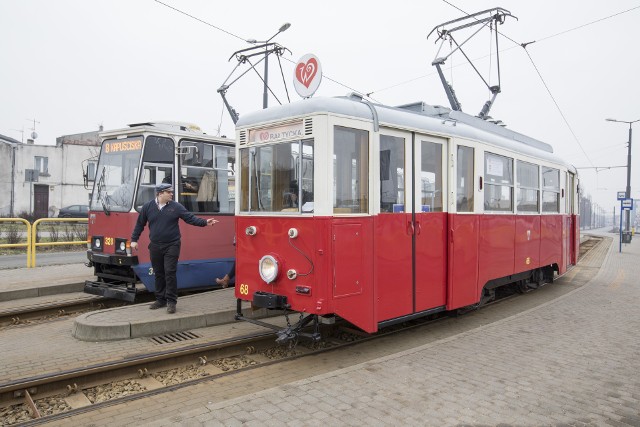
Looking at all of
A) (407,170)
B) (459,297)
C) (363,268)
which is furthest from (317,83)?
(459,297)

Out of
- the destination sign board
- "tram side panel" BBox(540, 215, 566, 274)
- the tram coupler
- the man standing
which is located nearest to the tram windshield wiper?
the destination sign board

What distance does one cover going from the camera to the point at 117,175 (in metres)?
8.94

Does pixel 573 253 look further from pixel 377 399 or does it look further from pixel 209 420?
pixel 209 420

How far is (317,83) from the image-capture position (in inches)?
267

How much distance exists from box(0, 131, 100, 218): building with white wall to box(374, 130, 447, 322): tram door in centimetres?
3842

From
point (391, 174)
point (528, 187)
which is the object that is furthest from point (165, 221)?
point (528, 187)

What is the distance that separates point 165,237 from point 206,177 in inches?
87.0

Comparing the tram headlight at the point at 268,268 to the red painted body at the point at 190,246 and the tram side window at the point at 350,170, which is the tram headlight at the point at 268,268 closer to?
the tram side window at the point at 350,170

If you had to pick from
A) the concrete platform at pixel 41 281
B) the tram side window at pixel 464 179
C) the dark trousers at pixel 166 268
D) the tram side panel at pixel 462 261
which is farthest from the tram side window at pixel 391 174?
the concrete platform at pixel 41 281

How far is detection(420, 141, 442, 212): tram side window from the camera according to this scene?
22.1ft

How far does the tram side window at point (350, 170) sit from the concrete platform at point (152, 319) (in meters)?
2.99

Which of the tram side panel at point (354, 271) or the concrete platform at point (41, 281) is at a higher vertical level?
the tram side panel at point (354, 271)

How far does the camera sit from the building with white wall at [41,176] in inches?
1591

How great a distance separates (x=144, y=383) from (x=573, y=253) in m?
11.8
